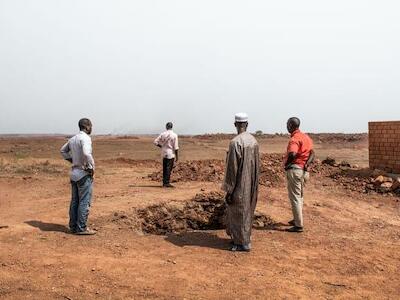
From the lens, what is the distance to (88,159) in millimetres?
5988

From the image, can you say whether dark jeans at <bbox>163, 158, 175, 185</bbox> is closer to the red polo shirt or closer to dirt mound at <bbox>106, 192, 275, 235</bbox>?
dirt mound at <bbox>106, 192, 275, 235</bbox>

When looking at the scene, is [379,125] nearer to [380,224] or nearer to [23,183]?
[380,224]

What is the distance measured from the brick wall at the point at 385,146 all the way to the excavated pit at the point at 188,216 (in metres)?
5.00

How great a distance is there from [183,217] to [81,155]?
241 cm

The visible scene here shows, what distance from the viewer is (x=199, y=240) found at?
19.9ft

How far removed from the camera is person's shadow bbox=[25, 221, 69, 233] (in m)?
6.26

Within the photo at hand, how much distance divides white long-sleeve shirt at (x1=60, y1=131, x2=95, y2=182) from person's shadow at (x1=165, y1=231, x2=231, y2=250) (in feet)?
4.60

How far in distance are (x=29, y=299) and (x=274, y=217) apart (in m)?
4.39

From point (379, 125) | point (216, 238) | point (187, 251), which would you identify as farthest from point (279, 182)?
point (187, 251)

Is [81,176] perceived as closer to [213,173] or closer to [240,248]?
[240,248]

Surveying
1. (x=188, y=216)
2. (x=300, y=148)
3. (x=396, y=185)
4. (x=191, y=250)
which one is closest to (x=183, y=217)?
(x=188, y=216)

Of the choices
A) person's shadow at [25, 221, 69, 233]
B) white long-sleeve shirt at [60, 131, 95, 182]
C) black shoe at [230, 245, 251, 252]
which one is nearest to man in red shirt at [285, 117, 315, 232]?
black shoe at [230, 245, 251, 252]

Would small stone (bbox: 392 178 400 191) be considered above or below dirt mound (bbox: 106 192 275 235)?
above

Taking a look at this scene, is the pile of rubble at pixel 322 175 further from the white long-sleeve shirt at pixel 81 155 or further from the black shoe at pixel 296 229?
the white long-sleeve shirt at pixel 81 155
